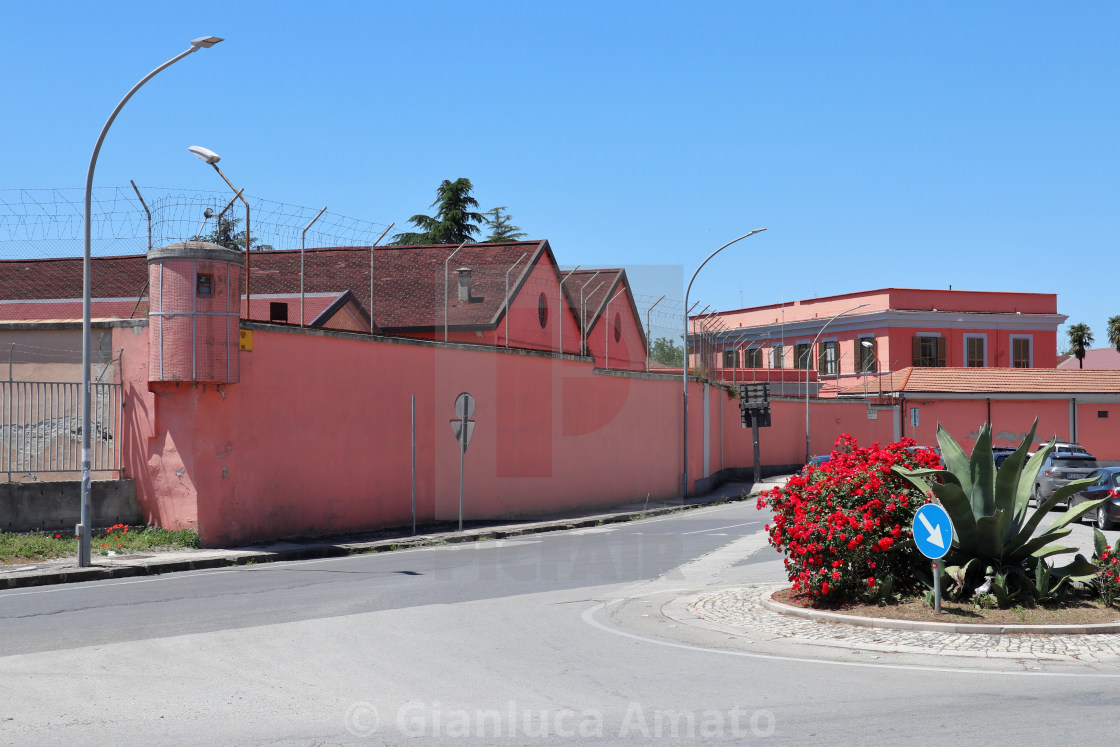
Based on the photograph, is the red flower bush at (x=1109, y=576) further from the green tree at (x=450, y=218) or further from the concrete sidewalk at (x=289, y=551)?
the green tree at (x=450, y=218)

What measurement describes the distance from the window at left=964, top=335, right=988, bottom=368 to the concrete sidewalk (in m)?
40.4

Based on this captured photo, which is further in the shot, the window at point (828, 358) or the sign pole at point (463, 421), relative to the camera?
the window at point (828, 358)

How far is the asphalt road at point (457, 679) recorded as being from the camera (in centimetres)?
643

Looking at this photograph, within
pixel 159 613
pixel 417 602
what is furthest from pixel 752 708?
pixel 159 613

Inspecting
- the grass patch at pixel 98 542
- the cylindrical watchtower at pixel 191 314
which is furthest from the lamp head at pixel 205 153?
the grass patch at pixel 98 542

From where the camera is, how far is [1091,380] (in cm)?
5138

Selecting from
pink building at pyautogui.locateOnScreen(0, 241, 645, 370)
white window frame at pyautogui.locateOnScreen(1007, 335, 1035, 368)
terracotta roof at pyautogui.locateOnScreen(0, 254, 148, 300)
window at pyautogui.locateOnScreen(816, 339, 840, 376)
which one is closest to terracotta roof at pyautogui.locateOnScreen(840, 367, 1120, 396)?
white window frame at pyautogui.locateOnScreen(1007, 335, 1035, 368)

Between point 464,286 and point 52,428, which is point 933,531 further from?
point 464,286

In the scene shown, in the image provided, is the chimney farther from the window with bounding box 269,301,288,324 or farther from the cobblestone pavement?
the cobblestone pavement

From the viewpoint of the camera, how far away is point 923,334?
60.8 m

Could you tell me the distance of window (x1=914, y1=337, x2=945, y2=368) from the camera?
60.6m

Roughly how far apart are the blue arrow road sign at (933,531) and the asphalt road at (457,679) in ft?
5.18

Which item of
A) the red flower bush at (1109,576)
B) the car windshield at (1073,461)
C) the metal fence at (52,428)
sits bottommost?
the red flower bush at (1109,576)

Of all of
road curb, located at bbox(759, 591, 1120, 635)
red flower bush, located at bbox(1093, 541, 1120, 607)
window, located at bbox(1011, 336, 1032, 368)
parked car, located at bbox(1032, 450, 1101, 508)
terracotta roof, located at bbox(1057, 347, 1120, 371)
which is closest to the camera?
road curb, located at bbox(759, 591, 1120, 635)
